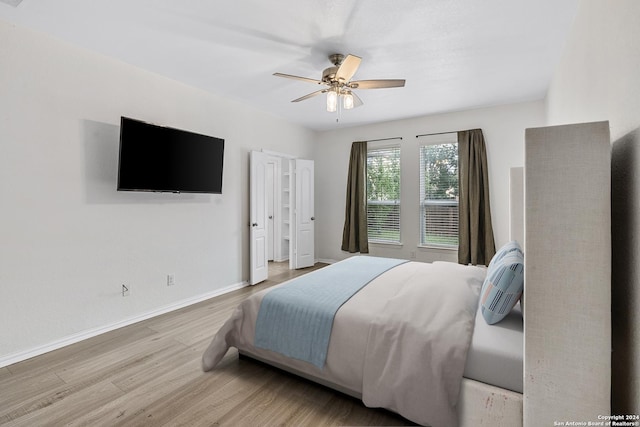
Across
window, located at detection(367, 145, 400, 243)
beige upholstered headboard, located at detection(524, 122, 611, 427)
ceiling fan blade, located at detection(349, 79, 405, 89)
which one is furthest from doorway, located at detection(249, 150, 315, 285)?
beige upholstered headboard, located at detection(524, 122, 611, 427)

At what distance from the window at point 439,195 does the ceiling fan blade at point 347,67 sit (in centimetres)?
269

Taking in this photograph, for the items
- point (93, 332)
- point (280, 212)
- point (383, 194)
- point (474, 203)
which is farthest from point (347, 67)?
point (280, 212)

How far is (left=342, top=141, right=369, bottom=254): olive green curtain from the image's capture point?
5.37m

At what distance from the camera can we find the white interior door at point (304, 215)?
5496 mm

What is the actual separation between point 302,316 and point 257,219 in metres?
2.75

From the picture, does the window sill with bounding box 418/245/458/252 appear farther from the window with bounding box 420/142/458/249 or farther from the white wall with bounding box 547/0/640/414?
the white wall with bounding box 547/0/640/414

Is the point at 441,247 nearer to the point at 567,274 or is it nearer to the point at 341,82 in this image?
the point at 341,82

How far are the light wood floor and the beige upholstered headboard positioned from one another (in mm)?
925

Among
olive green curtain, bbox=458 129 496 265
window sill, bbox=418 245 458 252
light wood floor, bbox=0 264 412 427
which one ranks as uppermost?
olive green curtain, bbox=458 129 496 265

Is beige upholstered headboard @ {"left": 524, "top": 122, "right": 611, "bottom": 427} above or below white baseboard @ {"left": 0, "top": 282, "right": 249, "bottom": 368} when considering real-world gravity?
above

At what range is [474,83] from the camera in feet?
11.4

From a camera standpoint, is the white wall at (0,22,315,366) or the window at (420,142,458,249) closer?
the white wall at (0,22,315,366)

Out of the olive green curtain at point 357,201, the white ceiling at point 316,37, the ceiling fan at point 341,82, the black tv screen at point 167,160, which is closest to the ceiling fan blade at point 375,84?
the ceiling fan at point 341,82

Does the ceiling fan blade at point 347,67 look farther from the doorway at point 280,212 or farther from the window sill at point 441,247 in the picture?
the window sill at point 441,247
